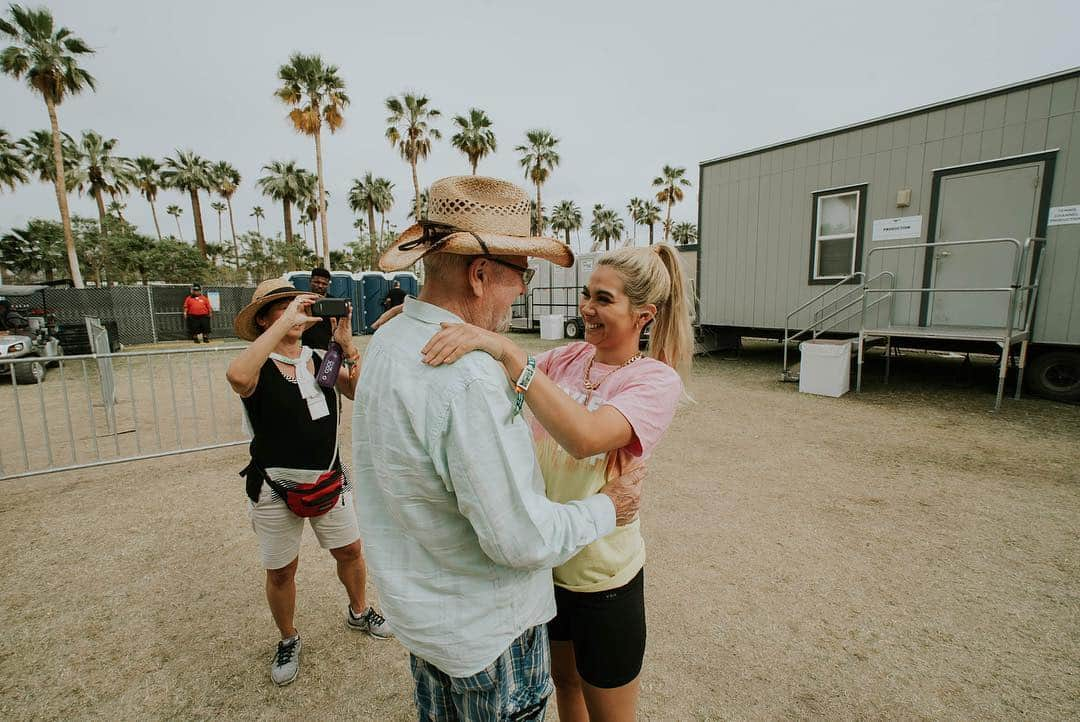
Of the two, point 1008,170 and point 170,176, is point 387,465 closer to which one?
point 1008,170

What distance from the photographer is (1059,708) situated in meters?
2.10

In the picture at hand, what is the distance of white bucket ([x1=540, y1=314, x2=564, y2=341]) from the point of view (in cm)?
1652

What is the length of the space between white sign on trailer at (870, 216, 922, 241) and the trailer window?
0.97ft

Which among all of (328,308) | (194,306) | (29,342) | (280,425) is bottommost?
(29,342)

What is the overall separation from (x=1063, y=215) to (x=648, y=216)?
146 feet

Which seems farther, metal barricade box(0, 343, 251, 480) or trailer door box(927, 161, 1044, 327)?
trailer door box(927, 161, 1044, 327)

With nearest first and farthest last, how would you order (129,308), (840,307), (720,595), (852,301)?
1. (720,595)
2. (852,301)
3. (840,307)
4. (129,308)

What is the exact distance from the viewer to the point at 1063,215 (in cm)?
719

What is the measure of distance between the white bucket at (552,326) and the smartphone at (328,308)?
14.2 meters

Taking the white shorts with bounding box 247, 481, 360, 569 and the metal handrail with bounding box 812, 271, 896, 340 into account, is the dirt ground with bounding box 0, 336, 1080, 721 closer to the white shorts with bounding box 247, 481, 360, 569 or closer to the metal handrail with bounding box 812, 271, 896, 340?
the white shorts with bounding box 247, 481, 360, 569

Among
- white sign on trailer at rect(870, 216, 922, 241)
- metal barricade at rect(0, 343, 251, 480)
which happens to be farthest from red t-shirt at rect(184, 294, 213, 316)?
white sign on trailer at rect(870, 216, 922, 241)

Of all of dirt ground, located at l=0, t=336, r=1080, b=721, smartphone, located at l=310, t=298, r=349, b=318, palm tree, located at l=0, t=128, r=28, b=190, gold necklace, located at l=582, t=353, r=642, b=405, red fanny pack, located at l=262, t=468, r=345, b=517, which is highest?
palm tree, located at l=0, t=128, r=28, b=190

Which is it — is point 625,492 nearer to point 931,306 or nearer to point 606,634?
point 606,634

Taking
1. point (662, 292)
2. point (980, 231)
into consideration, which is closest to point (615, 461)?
point (662, 292)
